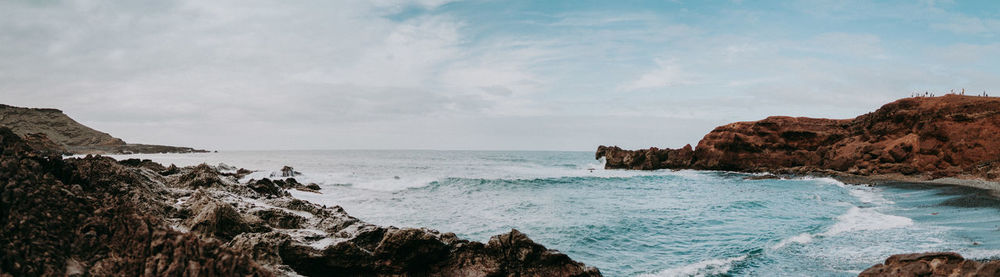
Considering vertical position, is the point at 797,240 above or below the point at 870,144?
below

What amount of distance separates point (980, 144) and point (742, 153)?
54.8 ft

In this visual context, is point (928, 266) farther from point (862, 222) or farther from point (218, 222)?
point (862, 222)

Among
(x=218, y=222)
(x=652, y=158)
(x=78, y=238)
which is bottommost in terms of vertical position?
(x=218, y=222)

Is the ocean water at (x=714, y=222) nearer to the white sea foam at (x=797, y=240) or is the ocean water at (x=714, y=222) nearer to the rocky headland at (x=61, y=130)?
the white sea foam at (x=797, y=240)

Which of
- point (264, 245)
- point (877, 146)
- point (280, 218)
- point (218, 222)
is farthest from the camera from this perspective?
point (877, 146)

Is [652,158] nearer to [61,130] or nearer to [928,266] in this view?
[928,266]

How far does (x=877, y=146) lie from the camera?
35250 millimetres

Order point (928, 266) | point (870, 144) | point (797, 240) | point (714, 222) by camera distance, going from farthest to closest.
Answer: point (870, 144)
point (714, 222)
point (797, 240)
point (928, 266)

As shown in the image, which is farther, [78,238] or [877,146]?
[877,146]

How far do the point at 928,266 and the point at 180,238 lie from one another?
7210 mm

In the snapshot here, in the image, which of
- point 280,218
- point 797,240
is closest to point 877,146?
point 797,240

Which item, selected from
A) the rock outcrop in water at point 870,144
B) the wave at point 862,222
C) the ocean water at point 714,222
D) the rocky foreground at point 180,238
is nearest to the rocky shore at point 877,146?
the rock outcrop in water at point 870,144

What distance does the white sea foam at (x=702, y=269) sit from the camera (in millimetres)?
8852

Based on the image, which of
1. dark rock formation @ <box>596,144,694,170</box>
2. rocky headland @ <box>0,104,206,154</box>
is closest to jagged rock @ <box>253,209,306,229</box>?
dark rock formation @ <box>596,144,694,170</box>
